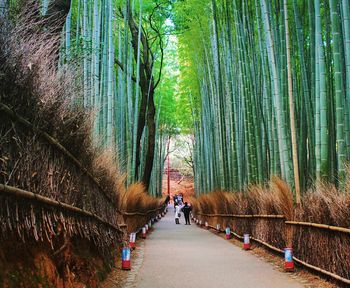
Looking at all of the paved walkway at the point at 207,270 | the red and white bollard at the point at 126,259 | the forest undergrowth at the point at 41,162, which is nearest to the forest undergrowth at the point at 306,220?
the paved walkway at the point at 207,270

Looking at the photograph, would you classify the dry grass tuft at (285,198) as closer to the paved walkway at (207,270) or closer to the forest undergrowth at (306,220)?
the forest undergrowth at (306,220)

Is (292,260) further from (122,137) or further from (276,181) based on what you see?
(122,137)

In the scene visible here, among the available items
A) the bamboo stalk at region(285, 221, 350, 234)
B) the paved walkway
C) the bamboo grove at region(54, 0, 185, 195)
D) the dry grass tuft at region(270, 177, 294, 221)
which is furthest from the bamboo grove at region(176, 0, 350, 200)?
the bamboo grove at region(54, 0, 185, 195)

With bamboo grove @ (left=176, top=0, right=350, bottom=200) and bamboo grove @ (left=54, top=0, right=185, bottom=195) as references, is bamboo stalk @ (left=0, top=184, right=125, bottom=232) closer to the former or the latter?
bamboo grove @ (left=176, top=0, right=350, bottom=200)

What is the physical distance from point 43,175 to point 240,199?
634 centimetres

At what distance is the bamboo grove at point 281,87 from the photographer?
5414mm

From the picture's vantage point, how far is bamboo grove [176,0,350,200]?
5.41m

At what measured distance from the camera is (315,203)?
4.64 meters

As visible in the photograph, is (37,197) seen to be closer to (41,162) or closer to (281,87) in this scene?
(41,162)

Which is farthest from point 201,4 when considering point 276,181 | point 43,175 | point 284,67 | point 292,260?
point 43,175

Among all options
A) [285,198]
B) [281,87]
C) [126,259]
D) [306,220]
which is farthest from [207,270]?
[281,87]

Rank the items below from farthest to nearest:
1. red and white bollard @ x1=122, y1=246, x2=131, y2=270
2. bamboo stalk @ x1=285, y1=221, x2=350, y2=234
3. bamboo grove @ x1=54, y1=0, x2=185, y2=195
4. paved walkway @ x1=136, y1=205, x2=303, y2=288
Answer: bamboo grove @ x1=54, y1=0, x2=185, y2=195
red and white bollard @ x1=122, y1=246, x2=131, y2=270
paved walkway @ x1=136, y1=205, x2=303, y2=288
bamboo stalk @ x1=285, y1=221, x2=350, y2=234

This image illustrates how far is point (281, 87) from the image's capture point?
7.07m

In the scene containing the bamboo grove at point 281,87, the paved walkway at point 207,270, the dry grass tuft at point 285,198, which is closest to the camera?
the paved walkway at point 207,270
